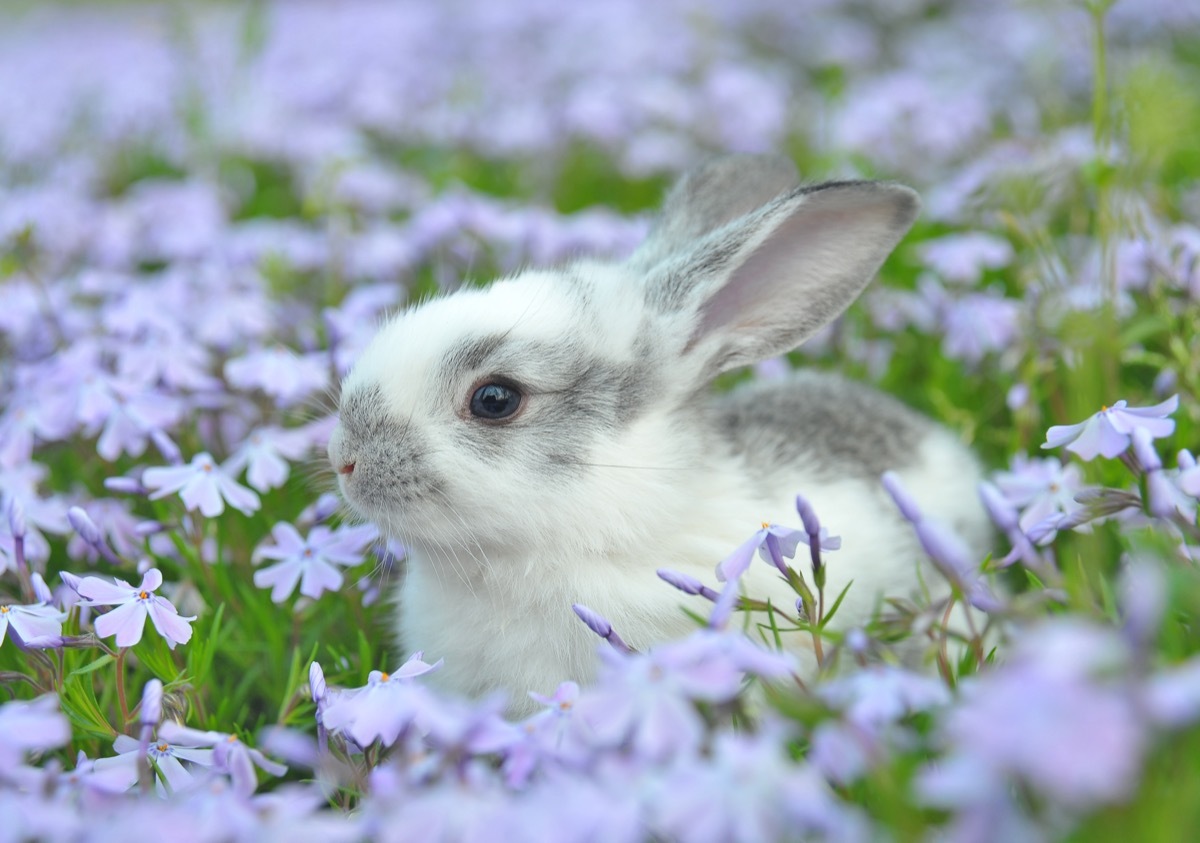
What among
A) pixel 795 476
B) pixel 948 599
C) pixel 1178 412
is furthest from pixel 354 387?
pixel 1178 412

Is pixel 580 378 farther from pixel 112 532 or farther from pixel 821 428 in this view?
pixel 112 532

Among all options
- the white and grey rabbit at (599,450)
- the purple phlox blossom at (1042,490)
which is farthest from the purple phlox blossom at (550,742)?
the purple phlox blossom at (1042,490)

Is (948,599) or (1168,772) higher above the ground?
(1168,772)

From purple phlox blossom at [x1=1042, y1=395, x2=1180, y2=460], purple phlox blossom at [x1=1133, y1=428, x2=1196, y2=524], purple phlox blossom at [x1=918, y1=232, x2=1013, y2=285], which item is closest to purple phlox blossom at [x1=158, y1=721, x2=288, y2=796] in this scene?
purple phlox blossom at [x1=1133, y1=428, x2=1196, y2=524]

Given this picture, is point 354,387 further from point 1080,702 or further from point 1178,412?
point 1178,412

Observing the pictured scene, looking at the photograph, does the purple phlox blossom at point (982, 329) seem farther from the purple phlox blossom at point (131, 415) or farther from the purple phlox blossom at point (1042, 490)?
the purple phlox blossom at point (131, 415)

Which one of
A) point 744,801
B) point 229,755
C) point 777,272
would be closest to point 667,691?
point 744,801

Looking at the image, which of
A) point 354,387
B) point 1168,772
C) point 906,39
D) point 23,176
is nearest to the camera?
point 1168,772

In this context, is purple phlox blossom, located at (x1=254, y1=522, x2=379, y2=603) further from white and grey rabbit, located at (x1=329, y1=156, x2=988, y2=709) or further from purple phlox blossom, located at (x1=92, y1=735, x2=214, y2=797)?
purple phlox blossom, located at (x1=92, y1=735, x2=214, y2=797)
